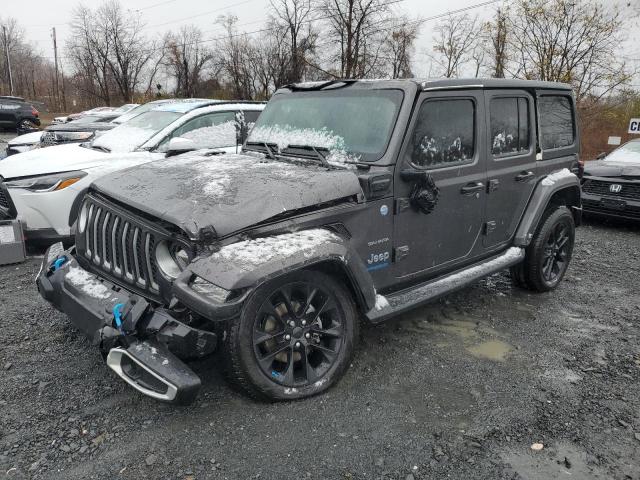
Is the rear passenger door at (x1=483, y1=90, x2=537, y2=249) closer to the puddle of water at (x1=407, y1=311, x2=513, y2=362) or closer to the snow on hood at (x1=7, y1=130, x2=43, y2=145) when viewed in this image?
the puddle of water at (x1=407, y1=311, x2=513, y2=362)

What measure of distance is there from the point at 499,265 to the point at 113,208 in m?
3.04

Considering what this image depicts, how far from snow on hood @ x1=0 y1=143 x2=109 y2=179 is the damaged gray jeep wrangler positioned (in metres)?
2.28

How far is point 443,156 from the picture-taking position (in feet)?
12.3

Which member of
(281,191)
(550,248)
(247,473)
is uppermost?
(281,191)

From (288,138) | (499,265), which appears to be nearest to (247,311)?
(288,138)

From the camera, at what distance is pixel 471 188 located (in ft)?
12.8

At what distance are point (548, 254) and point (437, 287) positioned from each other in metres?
1.84

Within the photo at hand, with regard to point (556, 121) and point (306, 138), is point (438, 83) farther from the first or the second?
point (556, 121)

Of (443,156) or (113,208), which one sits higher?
(443,156)

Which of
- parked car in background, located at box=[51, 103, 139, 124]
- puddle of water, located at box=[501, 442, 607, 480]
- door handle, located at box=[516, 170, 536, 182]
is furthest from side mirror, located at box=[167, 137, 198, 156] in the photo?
parked car in background, located at box=[51, 103, 139, 124]

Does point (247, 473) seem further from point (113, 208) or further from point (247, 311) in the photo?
point (113, 208)

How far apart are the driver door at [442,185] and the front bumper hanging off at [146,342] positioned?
62.5 inches

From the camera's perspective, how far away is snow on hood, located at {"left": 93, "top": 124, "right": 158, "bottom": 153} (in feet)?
20.3

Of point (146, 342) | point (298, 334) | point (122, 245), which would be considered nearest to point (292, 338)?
point (298, 334)
